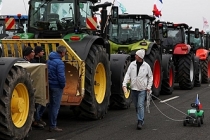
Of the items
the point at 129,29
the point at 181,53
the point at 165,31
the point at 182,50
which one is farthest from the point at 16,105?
the point at 182,50

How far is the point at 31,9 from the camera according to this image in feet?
38.9

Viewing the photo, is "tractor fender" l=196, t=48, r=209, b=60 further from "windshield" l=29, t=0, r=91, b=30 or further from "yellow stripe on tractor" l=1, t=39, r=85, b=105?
"yellow stripe on tractor" l=1, t=39, r=85, b=105

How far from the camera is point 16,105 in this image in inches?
319

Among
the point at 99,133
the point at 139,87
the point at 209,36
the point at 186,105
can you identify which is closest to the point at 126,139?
the point at 99,133

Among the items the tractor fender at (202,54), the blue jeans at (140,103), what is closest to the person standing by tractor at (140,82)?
the blue jeans at (140,103)

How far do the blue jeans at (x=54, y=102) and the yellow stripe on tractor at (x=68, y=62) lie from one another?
2.17ft

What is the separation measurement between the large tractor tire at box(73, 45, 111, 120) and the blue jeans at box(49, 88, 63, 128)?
1168 mm

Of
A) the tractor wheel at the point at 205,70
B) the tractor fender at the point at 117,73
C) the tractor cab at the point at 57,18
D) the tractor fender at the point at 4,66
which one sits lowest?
the tractor wheel at the point at 205,70

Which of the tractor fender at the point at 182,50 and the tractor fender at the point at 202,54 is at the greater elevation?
the tractor fender at the point at 182,50

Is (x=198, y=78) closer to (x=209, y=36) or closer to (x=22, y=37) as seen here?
(x=209, y=36)

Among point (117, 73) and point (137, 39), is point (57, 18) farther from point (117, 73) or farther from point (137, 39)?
point (137, 39)

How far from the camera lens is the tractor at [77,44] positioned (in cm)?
1037

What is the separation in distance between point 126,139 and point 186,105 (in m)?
5.54

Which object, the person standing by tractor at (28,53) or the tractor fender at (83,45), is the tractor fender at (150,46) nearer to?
the tractor fender at (83,45)
